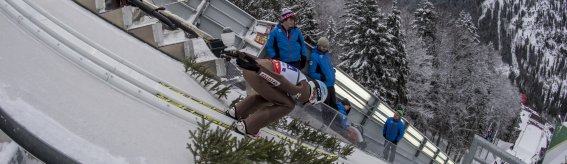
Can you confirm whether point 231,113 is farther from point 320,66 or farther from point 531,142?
point 531,142

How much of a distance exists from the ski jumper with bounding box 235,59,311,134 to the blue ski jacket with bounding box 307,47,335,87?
105 inches

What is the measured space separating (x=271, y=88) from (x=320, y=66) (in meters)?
3.04

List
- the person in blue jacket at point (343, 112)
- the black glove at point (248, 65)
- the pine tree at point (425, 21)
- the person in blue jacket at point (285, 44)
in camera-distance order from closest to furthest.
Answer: the black glove at point (248, 65) → the person in blue jacket at point (285, 44) → the person in blue jacket at point (343, 112) → the pine tree at point (425, 21)

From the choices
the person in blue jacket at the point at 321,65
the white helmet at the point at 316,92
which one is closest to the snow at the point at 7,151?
the white helmet at the point at 316,92

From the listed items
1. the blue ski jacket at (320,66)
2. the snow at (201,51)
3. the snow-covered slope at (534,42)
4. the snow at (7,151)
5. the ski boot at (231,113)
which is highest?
the snow at (7,151)

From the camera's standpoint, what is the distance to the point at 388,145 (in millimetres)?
9359

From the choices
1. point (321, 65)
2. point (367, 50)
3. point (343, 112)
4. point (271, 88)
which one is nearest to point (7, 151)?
point (271, 88)

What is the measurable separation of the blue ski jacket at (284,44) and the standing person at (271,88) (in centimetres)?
203

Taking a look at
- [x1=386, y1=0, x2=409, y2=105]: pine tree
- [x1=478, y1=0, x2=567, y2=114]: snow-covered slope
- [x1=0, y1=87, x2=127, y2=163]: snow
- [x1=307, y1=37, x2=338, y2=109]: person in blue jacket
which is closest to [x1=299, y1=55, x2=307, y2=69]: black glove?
[x1=307, y1=37, x2=338, y2=109]: person in blue jacket

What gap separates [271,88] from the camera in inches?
214

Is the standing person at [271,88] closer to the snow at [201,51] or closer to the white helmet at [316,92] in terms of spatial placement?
the white helmet at [316,92]

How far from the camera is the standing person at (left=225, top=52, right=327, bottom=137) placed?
5344mm

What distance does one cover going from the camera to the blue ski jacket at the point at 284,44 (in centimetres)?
763

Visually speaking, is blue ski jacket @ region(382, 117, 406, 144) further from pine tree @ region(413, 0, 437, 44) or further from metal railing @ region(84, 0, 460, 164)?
pine tree @ region(413, 0, 437, 44)
